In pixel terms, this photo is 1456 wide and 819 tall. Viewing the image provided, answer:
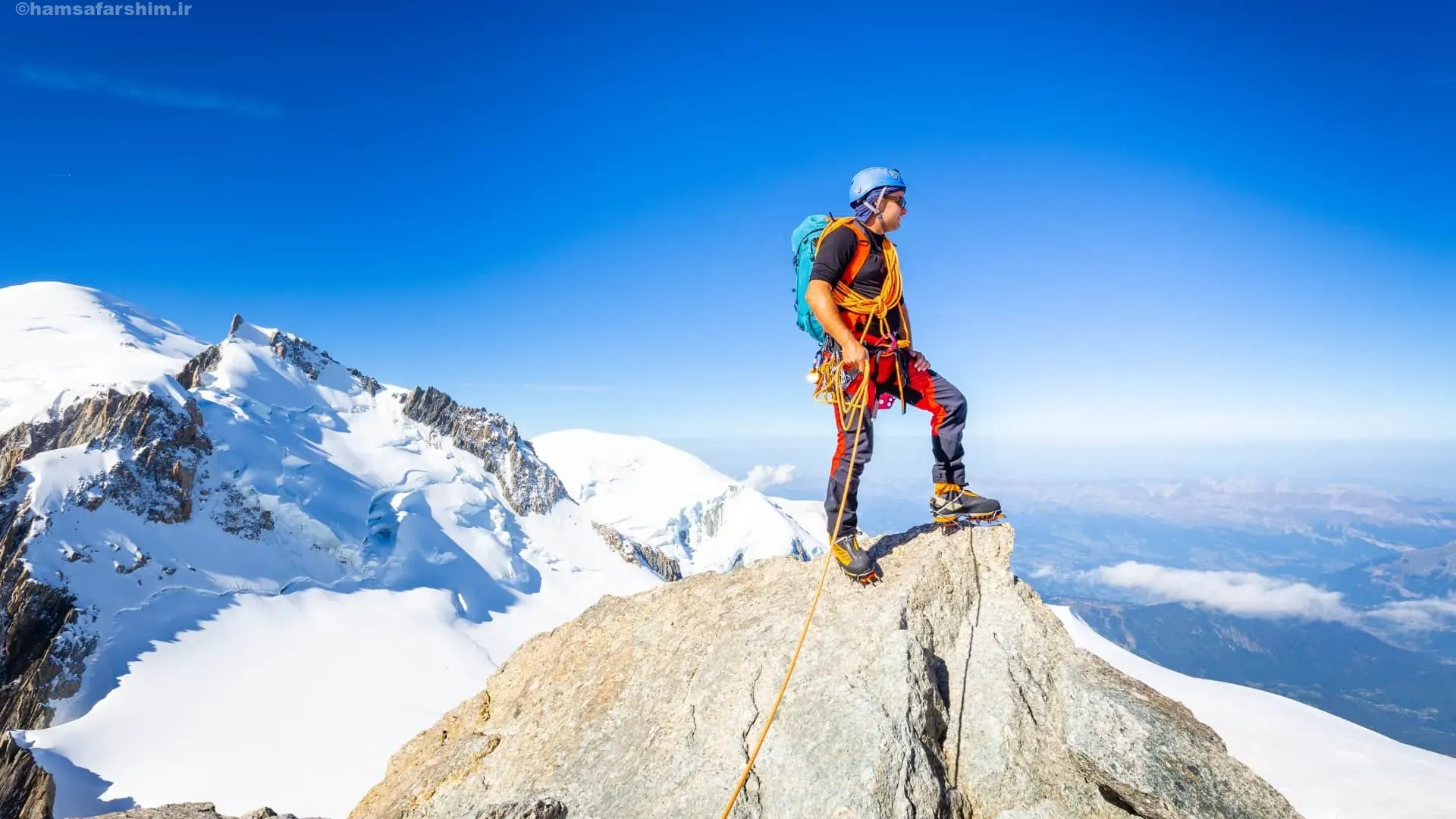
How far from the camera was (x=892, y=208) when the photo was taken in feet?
21.5

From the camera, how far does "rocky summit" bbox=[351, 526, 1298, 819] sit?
443cm

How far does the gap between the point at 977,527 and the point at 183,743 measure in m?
74.7

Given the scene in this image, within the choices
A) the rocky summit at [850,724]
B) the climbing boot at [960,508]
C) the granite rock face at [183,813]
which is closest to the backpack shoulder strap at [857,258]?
the climbing boot at [960,508]

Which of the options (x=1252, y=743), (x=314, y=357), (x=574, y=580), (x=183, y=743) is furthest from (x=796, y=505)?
(x=1252, y=743)

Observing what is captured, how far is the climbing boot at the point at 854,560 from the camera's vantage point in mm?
6355

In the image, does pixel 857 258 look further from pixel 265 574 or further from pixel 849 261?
pixel 265 574

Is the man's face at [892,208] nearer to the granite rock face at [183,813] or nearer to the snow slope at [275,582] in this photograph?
the granite rock face at [183,813]

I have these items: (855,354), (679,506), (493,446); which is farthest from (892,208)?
(679,506)

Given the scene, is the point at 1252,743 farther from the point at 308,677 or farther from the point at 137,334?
the point at 137,334

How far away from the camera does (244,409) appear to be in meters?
102

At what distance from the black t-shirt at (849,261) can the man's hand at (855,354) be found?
0.55m

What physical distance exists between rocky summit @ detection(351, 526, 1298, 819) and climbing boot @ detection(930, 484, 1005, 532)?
0.59 ft

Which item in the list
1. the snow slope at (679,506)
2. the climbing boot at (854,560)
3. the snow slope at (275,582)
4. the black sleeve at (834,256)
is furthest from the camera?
the snow slope at (679,506)

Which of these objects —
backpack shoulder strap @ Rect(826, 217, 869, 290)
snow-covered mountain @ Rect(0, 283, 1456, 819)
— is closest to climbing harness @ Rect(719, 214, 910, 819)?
backpack shoulder strap @ Rect(826, 217, 869, 290)
